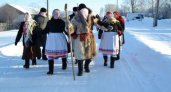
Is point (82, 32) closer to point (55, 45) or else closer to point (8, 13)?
point (55, 45)

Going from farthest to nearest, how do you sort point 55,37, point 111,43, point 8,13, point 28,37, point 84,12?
point 8,13 → point 28,37 → point 111,43 → point 55,37 → point 84,12

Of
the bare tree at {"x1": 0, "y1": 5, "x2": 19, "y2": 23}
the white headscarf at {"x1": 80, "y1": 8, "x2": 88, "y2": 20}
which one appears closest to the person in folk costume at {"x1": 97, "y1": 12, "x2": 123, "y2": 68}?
the white headscarf at {"x1": 80, "y1": 8, "x2": 88, "y2": 20}

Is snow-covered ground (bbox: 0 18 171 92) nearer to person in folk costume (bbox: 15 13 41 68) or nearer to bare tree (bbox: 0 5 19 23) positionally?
person in folk costume (bbox: 15 13 41 68)

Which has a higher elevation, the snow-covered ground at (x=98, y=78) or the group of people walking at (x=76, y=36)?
the group of people walking at (x=76, y=36)

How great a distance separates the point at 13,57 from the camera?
7113mm

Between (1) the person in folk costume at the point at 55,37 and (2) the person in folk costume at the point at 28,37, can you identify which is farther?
(2) the person in folk costume at the point at 28,37

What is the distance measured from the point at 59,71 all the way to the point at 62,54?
62 cm

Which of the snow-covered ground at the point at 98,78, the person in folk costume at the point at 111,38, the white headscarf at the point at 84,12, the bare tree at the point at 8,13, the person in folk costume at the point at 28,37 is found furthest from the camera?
the bare tree at the point at 8,13

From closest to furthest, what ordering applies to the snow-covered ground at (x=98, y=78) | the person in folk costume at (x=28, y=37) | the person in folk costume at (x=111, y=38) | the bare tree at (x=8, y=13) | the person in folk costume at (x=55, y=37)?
the snow-covered ground at (x=98, y=78)
the person in folk costume at (x=55, y=37)
the person in folk costume at (x=111, y=38)
the person in folk costume at (x=28, y=37)
the bare tree at (x=8, y=13)

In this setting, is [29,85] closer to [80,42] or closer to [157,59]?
Result: [80,42]

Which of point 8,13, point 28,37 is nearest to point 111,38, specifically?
point 28,37

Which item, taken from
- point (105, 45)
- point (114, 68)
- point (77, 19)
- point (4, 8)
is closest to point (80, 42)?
point (77, 19)

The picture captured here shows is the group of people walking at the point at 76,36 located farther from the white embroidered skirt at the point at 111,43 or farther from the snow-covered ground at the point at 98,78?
the snow-covered ground at the point at 98,78

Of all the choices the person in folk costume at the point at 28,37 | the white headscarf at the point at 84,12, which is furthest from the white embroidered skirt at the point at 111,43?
the person in folk costume at the point at 28,37
